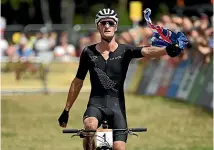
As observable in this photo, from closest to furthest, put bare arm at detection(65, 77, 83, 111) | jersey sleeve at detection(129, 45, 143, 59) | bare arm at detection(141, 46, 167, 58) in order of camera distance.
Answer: bare arm at detection(141, 46, 167, 58), jersey sleeve at detection(129, 45, 143, 59), bare arm at detection(65, 77, 83, 111)

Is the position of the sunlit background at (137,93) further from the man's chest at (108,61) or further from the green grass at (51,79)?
the man's chest at (108,61)

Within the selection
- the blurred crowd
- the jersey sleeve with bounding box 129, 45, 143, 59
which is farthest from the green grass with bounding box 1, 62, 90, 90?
the jersey sleeve with bounding box 129, 45, 143, 59

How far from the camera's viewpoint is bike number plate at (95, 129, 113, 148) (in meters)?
8.77

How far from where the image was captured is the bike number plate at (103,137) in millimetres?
8766

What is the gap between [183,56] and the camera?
848 inches

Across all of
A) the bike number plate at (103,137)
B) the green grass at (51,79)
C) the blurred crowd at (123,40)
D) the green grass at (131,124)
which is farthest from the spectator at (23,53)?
the bike number plate at (103,137)

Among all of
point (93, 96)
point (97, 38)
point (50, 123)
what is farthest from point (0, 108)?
point (93, 96)

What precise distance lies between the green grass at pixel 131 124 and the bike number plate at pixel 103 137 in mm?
4988

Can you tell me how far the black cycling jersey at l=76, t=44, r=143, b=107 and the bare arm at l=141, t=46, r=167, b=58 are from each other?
0.07 m

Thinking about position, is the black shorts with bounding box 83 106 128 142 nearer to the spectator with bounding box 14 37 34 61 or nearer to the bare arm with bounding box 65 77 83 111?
the bare arm with bounding box 65 77 83 111

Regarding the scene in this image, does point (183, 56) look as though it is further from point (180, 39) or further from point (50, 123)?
point (180, 39)

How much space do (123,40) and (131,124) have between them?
8.39m

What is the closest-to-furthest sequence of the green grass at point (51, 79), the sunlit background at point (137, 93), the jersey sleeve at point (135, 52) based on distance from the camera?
the jersey sleeve at point (135, 52) → the sunlit background at point (137, 93) → the green grass at point (51, 79)

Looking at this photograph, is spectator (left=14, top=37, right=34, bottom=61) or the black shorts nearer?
the black shorts
